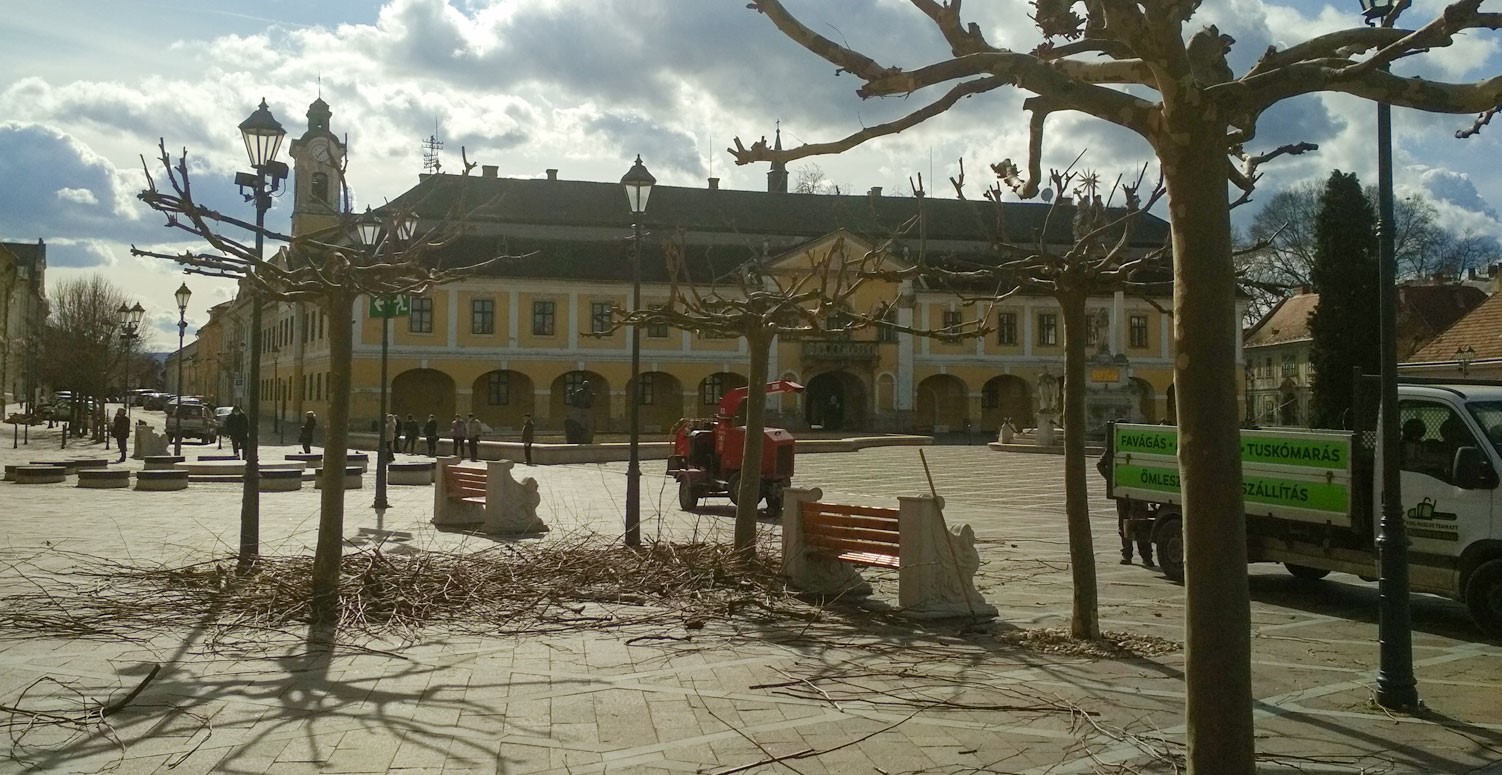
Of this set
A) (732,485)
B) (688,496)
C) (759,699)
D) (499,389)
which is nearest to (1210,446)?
(759,699)

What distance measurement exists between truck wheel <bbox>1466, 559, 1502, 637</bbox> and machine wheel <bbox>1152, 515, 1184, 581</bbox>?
2.97 meters

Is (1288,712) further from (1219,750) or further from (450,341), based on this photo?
(450,341)

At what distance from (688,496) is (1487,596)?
44.7ft

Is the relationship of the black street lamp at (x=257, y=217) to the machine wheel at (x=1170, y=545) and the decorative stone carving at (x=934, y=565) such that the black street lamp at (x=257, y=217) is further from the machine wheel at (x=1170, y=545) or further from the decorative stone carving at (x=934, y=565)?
the machine wheel at (x=1170, y=545)

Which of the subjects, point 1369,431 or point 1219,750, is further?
point 1369,431

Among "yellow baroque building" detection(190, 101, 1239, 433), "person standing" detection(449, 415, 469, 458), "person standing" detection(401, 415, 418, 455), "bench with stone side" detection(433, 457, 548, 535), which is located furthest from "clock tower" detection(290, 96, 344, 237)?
"bench with stone side" detection(433, 457, 548, 535)

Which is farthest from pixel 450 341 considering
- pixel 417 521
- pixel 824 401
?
pixel 417 521

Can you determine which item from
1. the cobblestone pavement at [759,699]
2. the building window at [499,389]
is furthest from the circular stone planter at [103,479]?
the building window at [499,389]

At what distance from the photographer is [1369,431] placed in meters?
10.4

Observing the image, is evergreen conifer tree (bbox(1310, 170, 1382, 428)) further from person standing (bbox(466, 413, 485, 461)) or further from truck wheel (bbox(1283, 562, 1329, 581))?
truck wheel (bbox(1283, 562, 1329, 581))

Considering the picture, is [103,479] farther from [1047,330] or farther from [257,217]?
[1047,330]

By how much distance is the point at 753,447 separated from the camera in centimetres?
1116

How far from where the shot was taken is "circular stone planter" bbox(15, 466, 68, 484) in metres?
24.0

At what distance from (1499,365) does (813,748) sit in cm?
3445
